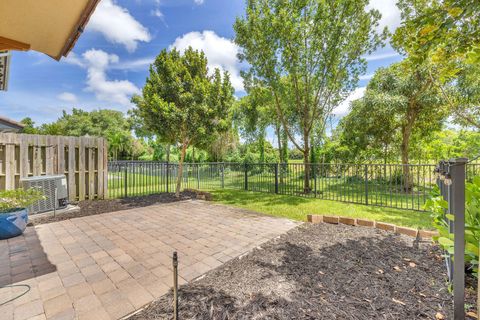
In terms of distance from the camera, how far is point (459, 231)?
61.9 inches

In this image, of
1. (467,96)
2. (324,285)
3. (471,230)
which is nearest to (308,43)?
(467,96)

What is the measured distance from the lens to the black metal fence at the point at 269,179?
273 inches

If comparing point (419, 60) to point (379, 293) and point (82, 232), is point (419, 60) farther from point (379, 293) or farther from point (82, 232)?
point (82, 232)

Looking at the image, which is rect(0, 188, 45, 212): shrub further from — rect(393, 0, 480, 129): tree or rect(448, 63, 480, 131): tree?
rect(448, 63, 480, 131): tree

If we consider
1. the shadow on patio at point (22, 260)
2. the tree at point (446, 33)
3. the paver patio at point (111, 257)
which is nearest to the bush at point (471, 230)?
the tree at point (446, 33)

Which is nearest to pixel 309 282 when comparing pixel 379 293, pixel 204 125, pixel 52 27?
pixel 379 293

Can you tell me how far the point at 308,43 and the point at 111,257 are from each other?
8.32 meters

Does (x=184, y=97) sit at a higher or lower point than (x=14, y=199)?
higher

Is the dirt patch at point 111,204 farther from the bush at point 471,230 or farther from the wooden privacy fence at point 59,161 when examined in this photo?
the bush at point 471,230

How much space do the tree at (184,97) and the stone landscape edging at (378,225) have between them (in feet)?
14.1

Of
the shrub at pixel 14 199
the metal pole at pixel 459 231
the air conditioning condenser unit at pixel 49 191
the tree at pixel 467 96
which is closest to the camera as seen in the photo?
the metal pole at pixel 459 231

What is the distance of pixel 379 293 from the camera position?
1945 millimetres

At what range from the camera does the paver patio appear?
191 cm

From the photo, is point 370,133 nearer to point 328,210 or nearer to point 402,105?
point 402,105
